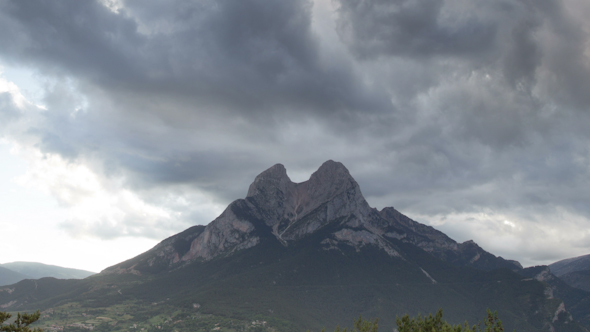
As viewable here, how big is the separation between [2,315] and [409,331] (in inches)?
3422

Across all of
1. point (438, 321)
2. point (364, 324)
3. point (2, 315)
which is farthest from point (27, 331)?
point (438, 321)

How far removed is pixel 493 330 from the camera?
8144 cm

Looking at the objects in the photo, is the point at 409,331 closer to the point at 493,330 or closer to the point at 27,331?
the point at 493,330

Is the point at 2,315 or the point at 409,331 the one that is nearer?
the point at 2,315

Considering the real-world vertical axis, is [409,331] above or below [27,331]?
below

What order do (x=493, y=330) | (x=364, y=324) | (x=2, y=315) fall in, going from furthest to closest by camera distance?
1. (x=364, y=324)
2. (x=493, y=330)
3. (x=2, y=315)

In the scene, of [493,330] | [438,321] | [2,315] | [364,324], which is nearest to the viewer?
[2,315]

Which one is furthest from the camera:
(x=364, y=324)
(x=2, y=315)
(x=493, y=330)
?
(x=364, y=324)

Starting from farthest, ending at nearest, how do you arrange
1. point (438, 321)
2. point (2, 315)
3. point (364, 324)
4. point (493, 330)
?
point (364, 324) < point (438, 321) < point (493, 330) < point (2, 315)

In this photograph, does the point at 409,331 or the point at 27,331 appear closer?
the point at 27,331

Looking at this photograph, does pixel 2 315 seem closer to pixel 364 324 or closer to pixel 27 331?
pixel 27 331

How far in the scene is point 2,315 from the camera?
249ft

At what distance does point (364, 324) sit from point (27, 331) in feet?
260

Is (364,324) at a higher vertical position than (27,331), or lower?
lower
